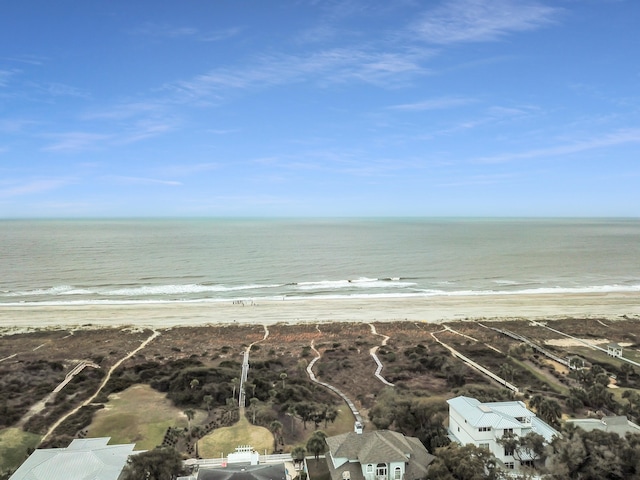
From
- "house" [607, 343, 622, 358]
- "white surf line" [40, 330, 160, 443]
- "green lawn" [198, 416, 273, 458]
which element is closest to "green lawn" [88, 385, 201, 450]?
"white surf line" [40, 330, 160, 443]

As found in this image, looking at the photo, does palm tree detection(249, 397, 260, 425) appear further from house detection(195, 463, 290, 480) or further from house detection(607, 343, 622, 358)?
house detection(607, 343, 622, 358)

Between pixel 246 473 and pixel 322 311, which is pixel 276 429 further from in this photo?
pixel 322 311

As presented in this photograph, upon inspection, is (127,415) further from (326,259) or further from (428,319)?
(326,259)

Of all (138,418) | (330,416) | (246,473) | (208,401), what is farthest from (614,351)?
(138,418)

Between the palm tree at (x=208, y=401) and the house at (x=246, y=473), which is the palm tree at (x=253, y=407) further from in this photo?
the house at (x=246, y=473)

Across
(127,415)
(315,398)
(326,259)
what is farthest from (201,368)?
(326,259)

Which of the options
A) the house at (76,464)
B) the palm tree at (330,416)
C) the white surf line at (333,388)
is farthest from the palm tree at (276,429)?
the house at (76,464)
